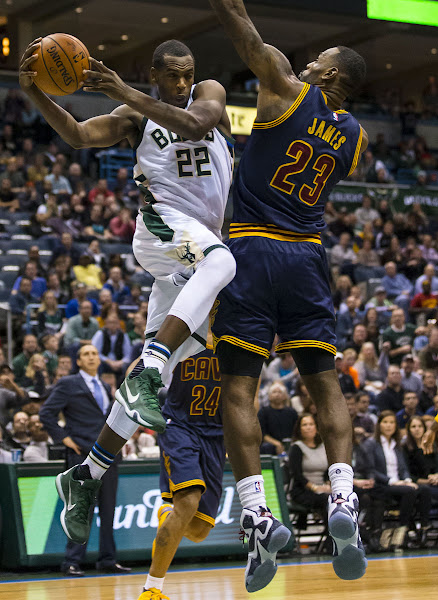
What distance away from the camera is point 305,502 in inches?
419

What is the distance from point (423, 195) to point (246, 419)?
18395 mm

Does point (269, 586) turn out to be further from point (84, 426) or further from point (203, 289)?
point (203, 289)

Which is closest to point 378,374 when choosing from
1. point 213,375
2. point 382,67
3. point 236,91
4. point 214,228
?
point 213,375

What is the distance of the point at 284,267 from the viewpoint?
5.00 m

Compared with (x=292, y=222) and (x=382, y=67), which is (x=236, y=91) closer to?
(x=382, y=67)

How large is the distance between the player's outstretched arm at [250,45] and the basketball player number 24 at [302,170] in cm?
36

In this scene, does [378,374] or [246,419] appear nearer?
[246,419]

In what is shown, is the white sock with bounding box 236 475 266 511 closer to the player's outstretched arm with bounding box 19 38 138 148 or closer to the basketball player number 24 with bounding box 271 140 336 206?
the basketball player number 24 with bounding box 271 140 336 206

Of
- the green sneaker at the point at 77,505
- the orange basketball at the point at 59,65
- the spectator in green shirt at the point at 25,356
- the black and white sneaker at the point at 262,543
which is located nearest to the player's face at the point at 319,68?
the orange basketball at the point at 59,65

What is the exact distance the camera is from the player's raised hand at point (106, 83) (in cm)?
474

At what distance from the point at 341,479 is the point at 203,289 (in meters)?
1.17

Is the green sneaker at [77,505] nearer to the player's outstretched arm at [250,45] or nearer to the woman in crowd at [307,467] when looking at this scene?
the player's outstretched arm at [250,45]

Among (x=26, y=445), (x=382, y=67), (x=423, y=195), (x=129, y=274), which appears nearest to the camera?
(x=26, y=445)

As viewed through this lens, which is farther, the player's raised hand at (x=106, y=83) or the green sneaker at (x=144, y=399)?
the player's raised hand at (x=106, y=83)
